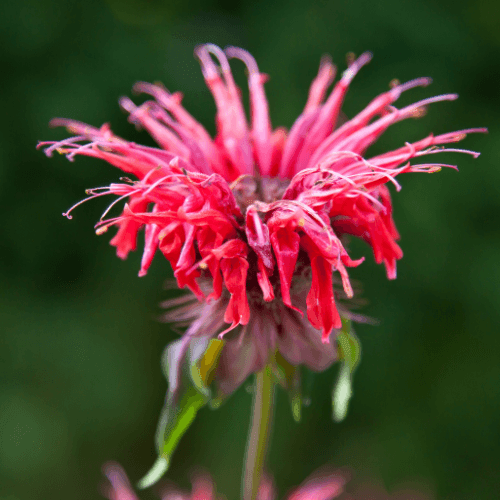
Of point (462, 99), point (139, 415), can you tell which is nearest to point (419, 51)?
point (462, 99)

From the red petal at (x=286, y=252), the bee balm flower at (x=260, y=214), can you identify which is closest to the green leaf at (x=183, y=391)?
the bee balm flower at (x=260, y=214)

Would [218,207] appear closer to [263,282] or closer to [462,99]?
[263,282]

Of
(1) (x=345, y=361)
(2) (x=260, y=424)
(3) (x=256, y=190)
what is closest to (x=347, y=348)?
(1) (x=345, y=361)

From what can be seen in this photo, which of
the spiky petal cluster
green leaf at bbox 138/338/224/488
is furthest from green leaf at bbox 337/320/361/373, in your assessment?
green leaf at bbox 138/338/224/488

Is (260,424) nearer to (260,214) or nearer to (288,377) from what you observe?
(288,377)

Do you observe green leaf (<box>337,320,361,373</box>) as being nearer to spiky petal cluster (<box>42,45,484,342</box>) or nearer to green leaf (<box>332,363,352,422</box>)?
green leaf (<box>332,363,352,422</box>)

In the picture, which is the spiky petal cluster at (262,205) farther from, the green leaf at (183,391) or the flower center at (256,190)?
the green leaf at (183,391)

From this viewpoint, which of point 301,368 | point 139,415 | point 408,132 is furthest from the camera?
point 139,415
